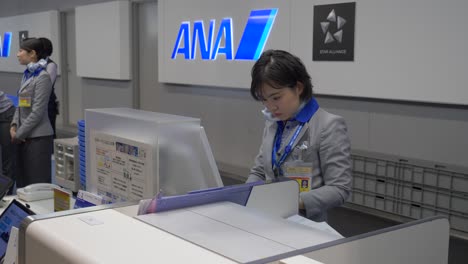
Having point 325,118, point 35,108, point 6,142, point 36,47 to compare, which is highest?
point 36,47

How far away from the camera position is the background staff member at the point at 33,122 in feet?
12.8

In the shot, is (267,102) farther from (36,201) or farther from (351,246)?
(36,201)

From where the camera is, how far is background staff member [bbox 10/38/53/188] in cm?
389

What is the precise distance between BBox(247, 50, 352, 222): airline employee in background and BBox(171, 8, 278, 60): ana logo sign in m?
3.28

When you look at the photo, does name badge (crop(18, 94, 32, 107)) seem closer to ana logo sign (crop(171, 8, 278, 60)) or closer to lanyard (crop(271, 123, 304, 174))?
ana logo sign (crop(171, 8, 278, 60))

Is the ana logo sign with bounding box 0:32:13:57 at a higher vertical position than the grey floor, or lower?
higher

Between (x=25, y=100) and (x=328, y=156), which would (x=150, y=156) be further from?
(x=25, y=100)

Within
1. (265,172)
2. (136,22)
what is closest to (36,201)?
(265,172)

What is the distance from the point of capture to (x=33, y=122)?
3.88 meters

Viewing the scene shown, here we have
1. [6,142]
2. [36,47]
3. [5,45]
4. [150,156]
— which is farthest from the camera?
[5,45]

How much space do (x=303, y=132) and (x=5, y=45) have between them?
9807 mm

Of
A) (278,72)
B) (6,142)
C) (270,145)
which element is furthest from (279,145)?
(6,142)

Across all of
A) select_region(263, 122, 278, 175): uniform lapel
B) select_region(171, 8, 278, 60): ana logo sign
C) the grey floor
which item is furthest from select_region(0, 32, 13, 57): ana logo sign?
select_region(263, 122, 278, 175): uniform lapel

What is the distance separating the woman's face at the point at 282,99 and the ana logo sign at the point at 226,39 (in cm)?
328
